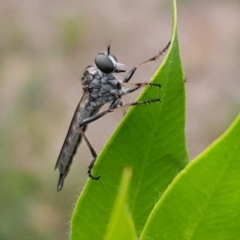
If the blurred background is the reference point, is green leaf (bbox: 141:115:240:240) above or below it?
above

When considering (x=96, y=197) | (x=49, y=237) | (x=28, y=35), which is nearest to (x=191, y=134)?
(x=49, y=237)

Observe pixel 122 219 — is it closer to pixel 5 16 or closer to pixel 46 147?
pixel 46 147

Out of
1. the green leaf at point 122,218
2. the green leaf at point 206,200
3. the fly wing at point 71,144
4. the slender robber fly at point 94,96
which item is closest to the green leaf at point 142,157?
the green leaf at point 206,200

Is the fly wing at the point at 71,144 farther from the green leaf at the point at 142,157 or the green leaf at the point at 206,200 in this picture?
the green leaf at the point at 206,200

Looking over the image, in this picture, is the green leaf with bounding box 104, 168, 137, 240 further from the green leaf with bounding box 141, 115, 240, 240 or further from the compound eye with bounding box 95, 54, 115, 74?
the compound eye with bounding box 95, 54, 115, 74

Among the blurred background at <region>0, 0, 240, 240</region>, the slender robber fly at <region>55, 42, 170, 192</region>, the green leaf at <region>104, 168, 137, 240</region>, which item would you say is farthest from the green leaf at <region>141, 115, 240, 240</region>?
the blurred background at <region>0, 0, 240, 240</region>

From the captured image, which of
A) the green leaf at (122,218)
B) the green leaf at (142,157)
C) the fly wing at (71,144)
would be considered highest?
the green leaf at (122,218)
